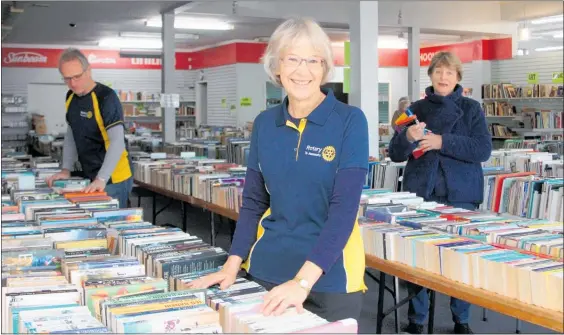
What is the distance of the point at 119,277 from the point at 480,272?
1.53 metres

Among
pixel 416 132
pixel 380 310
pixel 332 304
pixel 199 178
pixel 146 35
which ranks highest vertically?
pixel 146 35

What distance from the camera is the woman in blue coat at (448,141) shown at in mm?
4352

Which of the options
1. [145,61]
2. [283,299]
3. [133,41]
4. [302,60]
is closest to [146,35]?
[133,41]

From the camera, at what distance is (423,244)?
3.34 m

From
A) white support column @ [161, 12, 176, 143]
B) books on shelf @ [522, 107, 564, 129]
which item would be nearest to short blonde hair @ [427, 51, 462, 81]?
white support column @ [161, 12, 176, 143]

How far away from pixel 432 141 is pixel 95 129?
2.42 meters

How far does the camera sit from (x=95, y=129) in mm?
5090

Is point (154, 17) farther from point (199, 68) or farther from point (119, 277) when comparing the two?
point (119, 277)

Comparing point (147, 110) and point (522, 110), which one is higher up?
point (147, 110)

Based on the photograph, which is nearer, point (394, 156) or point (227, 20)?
point (394, 156)

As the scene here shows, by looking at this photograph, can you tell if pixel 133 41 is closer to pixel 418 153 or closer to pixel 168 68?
pixel 168 68

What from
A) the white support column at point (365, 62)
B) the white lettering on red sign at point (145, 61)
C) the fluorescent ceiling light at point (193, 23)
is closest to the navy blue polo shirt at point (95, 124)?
the white support column at point (365, 62)

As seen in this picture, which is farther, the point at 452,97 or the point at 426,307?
the point at 426,307

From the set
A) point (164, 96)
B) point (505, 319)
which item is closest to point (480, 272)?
point (505, 319)
